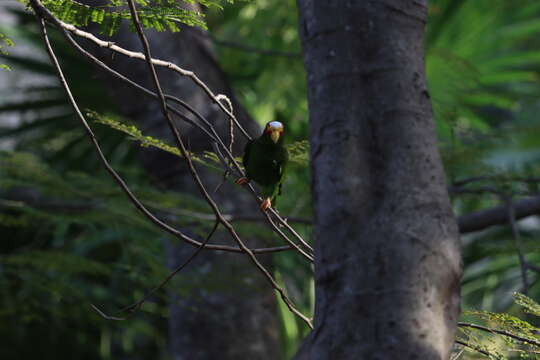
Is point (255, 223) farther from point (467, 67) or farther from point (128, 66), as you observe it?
point (467, 67)

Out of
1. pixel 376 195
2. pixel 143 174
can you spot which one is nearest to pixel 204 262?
pixel 143 174

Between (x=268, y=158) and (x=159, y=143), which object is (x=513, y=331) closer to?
(x=268, y=158)

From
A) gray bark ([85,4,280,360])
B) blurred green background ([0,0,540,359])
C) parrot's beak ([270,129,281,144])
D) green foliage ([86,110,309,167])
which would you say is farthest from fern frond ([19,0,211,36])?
gray bark ([85,4,280,360])

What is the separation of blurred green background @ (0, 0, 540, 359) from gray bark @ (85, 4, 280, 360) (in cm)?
27

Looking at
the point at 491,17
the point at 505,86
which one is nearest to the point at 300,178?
the point at 491,17

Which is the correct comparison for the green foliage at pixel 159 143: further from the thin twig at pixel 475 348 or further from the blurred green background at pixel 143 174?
the blurred green background at pixel 143 174

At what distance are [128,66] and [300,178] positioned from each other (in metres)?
1.54

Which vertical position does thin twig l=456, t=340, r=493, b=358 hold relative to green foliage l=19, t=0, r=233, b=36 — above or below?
below

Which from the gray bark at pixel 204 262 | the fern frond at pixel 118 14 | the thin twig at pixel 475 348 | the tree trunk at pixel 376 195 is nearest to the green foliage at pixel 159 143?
the fern frond at pixel 118 14

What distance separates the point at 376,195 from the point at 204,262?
9.79 feet

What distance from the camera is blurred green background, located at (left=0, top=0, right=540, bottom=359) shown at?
4.00m

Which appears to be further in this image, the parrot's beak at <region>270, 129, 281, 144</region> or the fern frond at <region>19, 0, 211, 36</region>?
the parrot's beak at <region>270, 129, 281, 144</region>

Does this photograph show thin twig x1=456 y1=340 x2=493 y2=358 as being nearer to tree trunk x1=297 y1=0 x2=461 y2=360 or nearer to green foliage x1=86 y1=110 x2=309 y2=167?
tree trunk x1=297 y1=0 x2=461 y2=360

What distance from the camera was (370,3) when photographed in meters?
1.42
